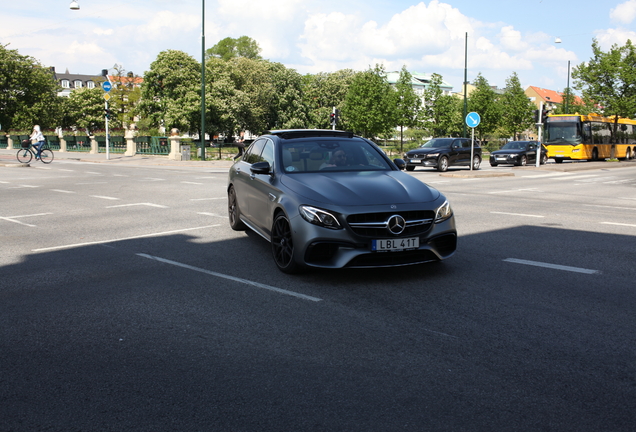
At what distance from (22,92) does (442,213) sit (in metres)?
70.4

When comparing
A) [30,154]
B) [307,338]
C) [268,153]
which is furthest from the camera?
[30,154]

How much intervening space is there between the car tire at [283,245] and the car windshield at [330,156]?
74 centimetres

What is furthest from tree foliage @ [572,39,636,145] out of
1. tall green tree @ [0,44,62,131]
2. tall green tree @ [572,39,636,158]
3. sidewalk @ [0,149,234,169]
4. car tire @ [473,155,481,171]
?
tall green tree @ [0,44,62,131]

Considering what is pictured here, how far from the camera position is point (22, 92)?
66.3 m

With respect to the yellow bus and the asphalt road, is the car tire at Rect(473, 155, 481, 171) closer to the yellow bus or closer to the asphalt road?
the yellow bus

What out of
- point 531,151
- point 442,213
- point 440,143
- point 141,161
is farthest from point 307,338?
point 531,151

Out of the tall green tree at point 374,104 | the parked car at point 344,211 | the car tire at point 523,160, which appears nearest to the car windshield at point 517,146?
the car tire at point 523,160

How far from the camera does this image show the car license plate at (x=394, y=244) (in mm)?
5621

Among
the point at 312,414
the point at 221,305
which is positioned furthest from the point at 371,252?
the point at 312,414

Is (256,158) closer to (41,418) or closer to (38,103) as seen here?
(41,418)

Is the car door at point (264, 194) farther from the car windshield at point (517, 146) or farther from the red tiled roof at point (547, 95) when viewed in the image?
the red tiled roof at point (547, 95)

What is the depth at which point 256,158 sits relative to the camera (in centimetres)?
809

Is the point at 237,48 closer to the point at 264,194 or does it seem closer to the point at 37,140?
the point at 37,140

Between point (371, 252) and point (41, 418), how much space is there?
3.27m
